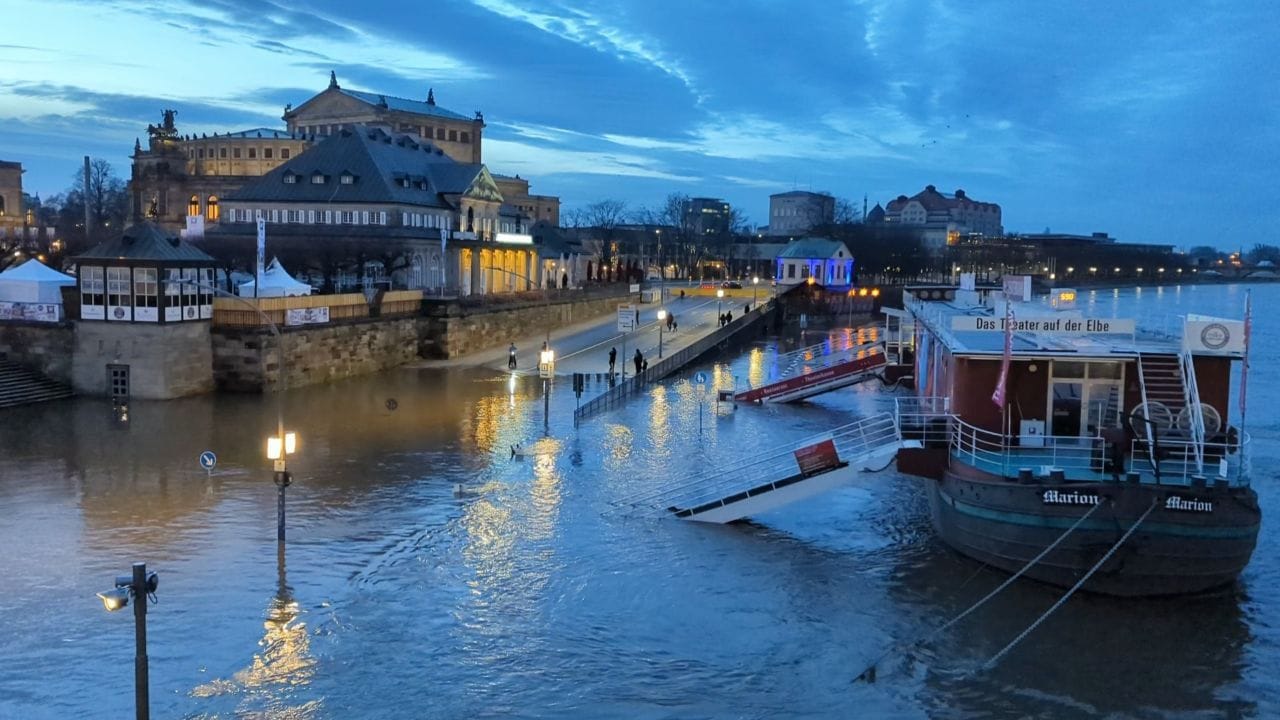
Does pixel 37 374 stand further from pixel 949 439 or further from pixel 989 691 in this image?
pixel 989 691

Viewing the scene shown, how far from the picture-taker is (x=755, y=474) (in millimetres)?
31750

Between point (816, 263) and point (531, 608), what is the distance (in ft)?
394

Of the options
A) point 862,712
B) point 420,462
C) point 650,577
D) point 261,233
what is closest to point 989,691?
point 862,712

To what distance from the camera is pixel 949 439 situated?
79.8 ft

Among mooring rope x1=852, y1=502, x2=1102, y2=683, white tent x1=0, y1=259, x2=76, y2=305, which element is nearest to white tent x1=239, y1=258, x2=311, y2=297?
white tent x1=0, y1=259, x2=76, y2=305

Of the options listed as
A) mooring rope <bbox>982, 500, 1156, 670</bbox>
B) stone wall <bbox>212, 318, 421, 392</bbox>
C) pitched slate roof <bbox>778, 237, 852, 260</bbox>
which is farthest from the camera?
pitched slate roof <bbox>778, 237, 852, 260</bbox>

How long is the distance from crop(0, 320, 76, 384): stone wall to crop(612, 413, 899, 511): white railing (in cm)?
2909

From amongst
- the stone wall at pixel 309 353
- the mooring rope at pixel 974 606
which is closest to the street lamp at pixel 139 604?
the mooring rope at pixel 974 606

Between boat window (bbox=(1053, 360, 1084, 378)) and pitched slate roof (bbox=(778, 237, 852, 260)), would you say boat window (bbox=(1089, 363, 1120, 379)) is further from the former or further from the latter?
pitched slate roof (bbox=(778, 237, 852, 260))

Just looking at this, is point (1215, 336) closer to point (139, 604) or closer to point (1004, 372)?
point (1004, 372)

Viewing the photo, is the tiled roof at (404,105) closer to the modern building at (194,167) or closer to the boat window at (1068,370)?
the modern building at (194,167)

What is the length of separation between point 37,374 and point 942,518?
125 feet

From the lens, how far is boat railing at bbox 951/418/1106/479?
22234 mm

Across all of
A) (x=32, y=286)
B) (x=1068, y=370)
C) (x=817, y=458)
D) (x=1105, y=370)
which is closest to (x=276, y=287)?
(x=32, y=286)
